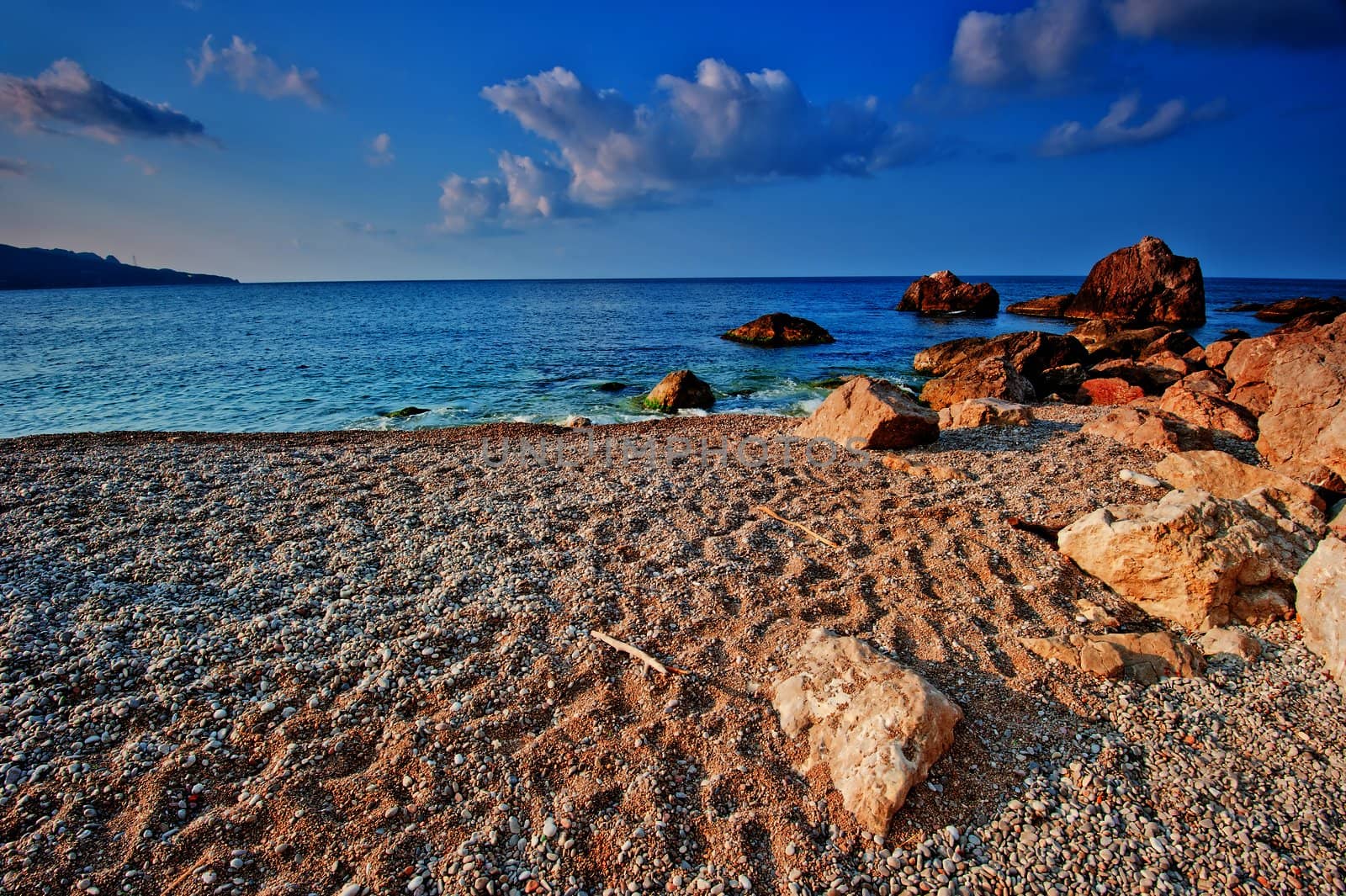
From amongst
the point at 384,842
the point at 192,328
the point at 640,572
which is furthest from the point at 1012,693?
the point at 192,328

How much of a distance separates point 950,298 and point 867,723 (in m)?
63.3

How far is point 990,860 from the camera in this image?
3.36 metres

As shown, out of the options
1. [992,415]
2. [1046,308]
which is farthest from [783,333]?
[1046,308]

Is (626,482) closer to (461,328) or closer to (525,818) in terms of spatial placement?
(525,818)

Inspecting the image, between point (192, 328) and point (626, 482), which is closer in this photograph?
point (626, 482)

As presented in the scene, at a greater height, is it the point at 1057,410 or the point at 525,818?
the point at 1057,410

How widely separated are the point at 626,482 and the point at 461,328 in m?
40.3

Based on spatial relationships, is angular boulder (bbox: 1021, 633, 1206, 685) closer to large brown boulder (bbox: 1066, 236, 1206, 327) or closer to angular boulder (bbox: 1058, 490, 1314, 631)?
angular boulder (bbox: 1058, 490, 1314, 631)

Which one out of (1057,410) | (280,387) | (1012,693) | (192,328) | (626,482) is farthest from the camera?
(192,328)

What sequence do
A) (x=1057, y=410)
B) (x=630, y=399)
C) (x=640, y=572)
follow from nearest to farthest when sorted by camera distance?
1. (x=640, y=572)
2. (x=1057, y=410)
3. (x=630, y=399)

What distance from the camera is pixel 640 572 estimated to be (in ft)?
21.2

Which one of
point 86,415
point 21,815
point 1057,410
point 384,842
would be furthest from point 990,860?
point 86,415

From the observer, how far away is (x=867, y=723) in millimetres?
4012

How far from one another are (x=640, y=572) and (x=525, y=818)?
3.05 meters
